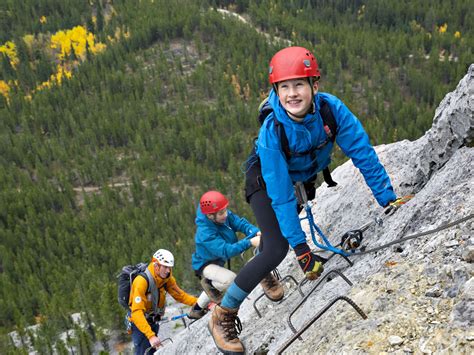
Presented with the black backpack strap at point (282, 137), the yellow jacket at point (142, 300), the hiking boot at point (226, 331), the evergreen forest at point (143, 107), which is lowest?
the evergreen forest at point (143, 107)

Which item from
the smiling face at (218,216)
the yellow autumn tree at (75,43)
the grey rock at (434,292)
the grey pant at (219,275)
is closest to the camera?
the grey rock at (434,292)

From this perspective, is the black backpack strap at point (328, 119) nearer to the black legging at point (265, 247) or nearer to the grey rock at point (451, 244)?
the black legging at point (265, 247)

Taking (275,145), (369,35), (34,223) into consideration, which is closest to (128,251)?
(34,223)

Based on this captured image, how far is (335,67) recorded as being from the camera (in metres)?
110

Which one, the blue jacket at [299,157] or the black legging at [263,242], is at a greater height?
the blue jacket at [299,157]

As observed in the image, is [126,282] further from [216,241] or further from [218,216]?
[218,216]

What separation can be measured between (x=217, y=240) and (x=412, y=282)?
3.84 meters

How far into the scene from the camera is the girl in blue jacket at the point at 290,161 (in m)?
4.49

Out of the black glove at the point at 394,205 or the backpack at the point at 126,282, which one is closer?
the black glove at the point at 394,205

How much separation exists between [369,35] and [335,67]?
70.9 ft

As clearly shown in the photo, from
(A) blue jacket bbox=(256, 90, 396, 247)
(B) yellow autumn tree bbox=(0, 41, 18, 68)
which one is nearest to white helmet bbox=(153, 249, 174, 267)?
(A) blue jacket bbox=(256, 90, 396, 247)

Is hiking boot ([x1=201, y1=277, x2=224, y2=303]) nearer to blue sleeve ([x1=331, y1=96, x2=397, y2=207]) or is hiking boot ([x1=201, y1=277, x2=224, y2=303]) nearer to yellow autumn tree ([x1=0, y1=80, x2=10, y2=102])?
blue sleeve ([x1=331, y1=96, x2=397, y2=207])

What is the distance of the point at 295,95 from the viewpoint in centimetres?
446

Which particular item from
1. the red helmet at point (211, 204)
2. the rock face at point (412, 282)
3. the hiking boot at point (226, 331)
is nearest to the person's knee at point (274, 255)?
the rock face at point (412, 282)
